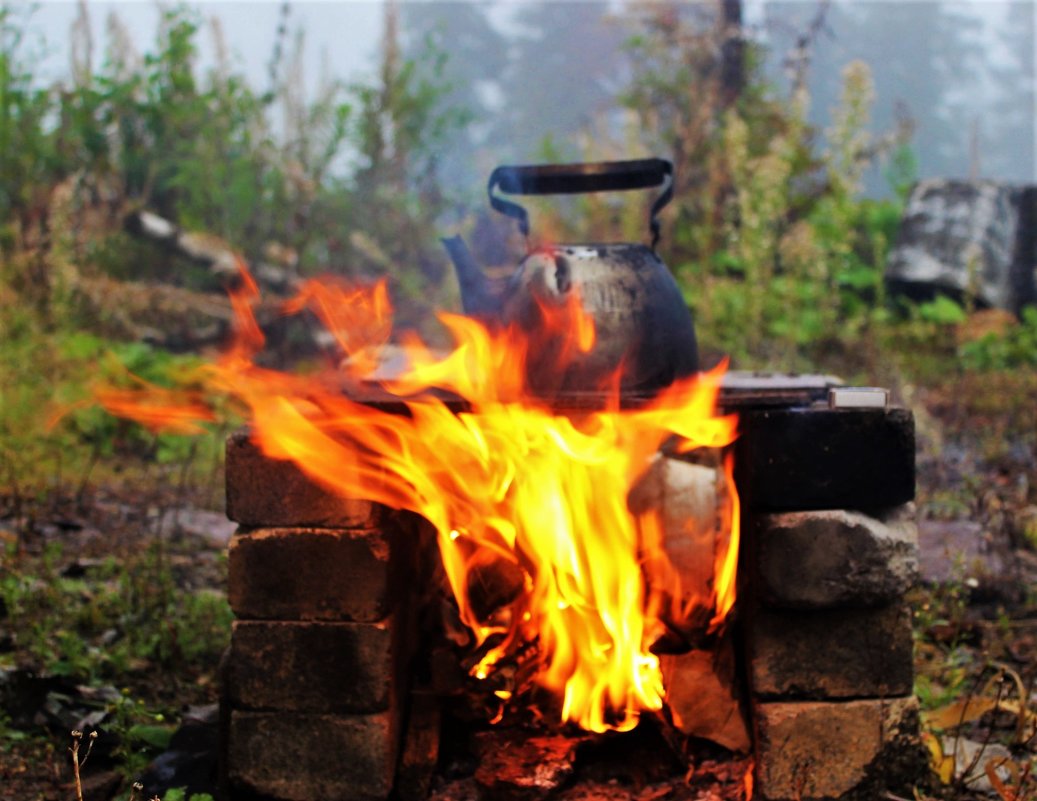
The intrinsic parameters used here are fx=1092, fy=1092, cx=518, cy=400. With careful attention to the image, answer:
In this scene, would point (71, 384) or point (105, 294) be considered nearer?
point (71, 384)

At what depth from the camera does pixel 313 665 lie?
2.52 m

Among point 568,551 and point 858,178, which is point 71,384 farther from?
point 858,178

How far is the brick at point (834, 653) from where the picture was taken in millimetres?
2484

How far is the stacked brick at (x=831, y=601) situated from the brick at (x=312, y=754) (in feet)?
2.92

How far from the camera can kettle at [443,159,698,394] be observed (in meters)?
2.73

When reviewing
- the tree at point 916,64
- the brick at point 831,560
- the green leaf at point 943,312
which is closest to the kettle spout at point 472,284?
the brick at point 831,560

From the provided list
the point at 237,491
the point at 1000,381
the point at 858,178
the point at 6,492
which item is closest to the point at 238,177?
the point at 6,492

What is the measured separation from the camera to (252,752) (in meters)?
2.55

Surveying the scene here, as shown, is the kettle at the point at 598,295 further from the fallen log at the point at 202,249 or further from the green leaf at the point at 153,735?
the fallen log at the point at 202,249

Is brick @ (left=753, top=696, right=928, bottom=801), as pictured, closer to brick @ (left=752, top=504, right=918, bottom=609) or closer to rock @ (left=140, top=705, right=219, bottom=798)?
brick @ (left=752, top=504, right=918, bottom=609)

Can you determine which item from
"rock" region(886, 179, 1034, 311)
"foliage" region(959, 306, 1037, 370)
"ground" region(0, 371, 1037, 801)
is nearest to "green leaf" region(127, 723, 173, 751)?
"ground" region(0, 371, 1037, 801)

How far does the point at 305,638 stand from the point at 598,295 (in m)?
1.10

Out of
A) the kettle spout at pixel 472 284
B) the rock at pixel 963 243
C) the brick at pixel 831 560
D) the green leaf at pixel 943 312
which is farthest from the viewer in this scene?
the rock at pixel 963 243

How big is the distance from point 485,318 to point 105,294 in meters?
5.13
